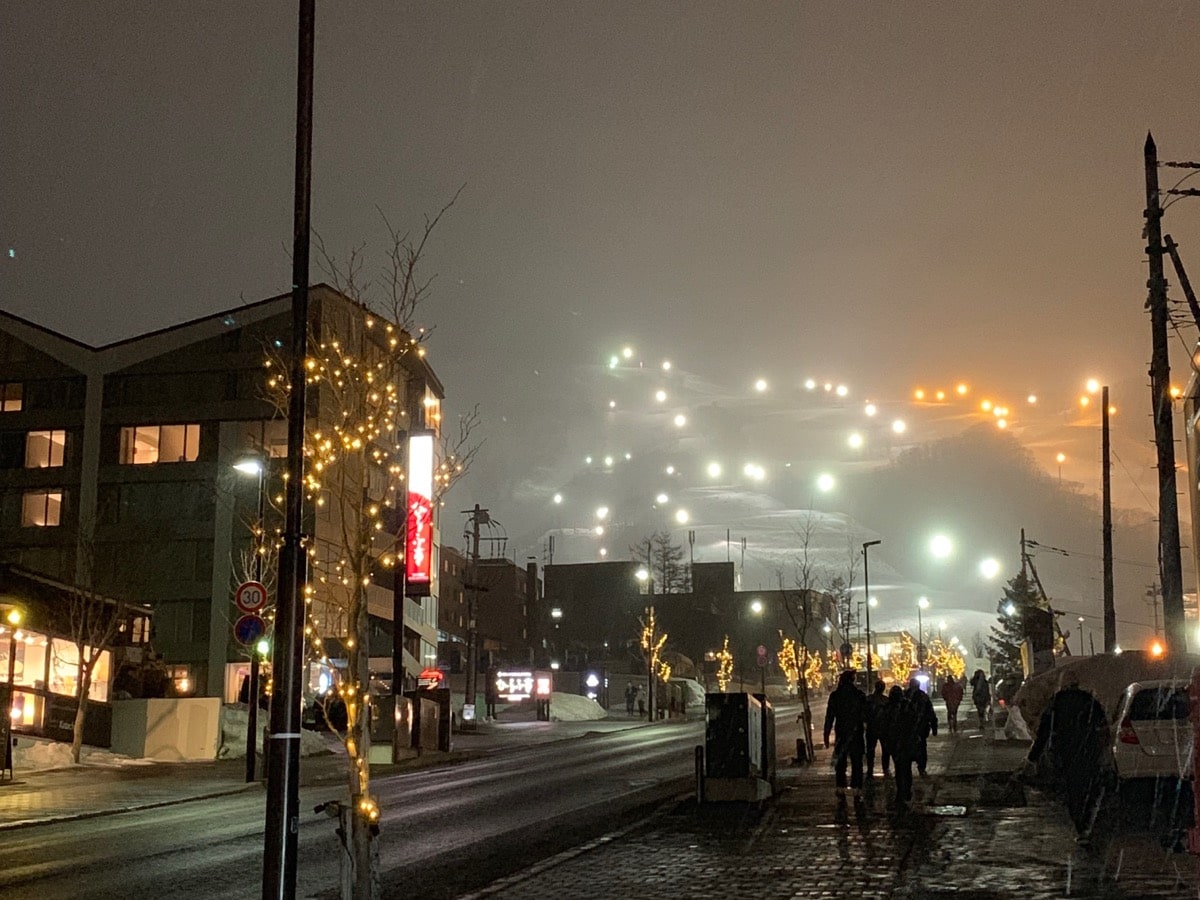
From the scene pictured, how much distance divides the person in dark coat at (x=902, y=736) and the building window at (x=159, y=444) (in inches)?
1832

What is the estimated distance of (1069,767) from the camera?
14.5 meters

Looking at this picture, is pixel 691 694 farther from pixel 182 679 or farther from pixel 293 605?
pixel 293 605

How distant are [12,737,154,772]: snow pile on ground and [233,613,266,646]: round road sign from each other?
924 cm

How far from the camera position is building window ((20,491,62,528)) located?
200 feet

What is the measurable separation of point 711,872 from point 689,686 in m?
69.8

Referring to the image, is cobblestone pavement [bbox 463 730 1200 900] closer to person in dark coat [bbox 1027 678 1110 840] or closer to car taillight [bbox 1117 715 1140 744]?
person in dark coat [bbox 1027 678 1110 840]

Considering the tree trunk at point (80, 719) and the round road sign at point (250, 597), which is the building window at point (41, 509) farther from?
the round road sign at point (250, 597)

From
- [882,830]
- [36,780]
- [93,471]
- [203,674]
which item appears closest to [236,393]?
[93,471]

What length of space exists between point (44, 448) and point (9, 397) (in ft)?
11.0

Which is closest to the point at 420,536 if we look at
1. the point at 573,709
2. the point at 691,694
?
the point at 573,709

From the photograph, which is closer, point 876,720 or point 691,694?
point 876,720

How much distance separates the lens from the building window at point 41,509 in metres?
61.1

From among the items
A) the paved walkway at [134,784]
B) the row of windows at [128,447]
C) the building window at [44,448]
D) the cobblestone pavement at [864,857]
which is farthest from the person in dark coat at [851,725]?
the building window at [44,448]

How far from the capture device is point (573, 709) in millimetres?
63281
